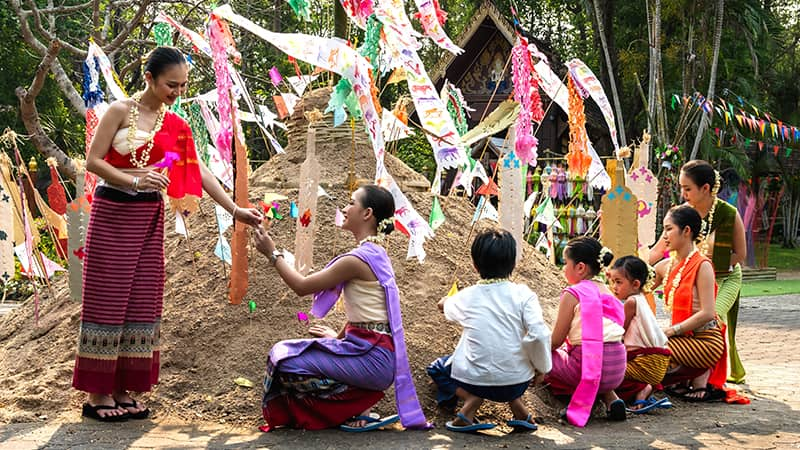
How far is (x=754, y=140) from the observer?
16656 millimetres

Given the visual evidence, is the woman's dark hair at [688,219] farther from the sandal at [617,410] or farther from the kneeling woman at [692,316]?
the sandal at [617,410]

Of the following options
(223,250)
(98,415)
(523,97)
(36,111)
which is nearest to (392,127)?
(523,97)

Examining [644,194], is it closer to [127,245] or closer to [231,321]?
[231,321]

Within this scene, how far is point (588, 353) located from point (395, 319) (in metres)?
0.88

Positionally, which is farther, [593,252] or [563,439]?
[593,252]

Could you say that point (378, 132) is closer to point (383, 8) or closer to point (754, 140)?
point (383, 8)

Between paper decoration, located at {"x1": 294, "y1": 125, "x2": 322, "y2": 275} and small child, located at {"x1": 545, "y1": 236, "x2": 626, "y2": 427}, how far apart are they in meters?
1.11

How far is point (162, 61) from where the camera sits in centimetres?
319

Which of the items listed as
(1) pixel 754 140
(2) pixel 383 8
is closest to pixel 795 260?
(1) pixel 754 140

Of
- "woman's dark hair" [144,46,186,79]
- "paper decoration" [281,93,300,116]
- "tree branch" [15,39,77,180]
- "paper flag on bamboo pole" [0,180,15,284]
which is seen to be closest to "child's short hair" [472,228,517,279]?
"woman's dark hair" [144,46,186,79]

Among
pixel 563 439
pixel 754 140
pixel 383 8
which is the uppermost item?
pixel 754 140

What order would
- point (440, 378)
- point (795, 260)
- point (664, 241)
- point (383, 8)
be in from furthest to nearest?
point (795, 260), point (664, 241), point (383, 8), point (440, 378)

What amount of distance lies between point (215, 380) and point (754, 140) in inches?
609

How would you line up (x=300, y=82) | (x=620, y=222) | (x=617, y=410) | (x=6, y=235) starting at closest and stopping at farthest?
(x=617, y=410)
(x=620, y=222)
(x=6, y=235)
(x=300, y=82)
